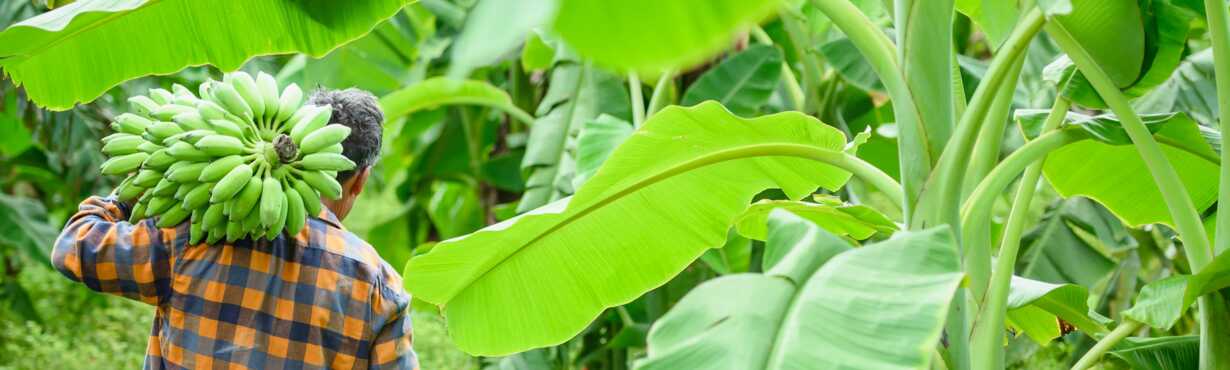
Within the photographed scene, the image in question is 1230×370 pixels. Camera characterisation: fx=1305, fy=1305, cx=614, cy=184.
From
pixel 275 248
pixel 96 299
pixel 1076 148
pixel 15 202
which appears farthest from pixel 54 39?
pixel 96 299

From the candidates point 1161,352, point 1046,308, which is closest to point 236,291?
point 1046,308

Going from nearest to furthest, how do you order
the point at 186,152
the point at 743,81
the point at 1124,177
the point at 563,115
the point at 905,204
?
1. the point at 905,204
2. the point at 186,152
3. the point at 1124,177
4. the point at 743,81
5. the point at 563,115

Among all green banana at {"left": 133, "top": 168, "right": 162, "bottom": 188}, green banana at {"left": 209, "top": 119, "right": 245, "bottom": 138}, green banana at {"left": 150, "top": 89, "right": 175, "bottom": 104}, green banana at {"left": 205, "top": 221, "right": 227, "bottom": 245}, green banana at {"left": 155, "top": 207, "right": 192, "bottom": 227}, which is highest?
green banana at {"left": 150, "top": 89, "right": 175, "bottom": 104}

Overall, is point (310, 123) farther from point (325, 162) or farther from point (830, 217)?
point (830, 217)

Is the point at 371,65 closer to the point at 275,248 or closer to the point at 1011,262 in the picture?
the point at 275,248

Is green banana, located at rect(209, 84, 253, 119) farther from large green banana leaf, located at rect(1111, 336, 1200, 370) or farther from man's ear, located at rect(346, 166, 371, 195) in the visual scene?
large green banana leaf, located at rect(1111, 336, 1200, 370)

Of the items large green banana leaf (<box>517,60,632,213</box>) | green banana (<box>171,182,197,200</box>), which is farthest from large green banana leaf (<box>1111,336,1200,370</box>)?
large green banana leaf (<box>517,60,632,213</box>)

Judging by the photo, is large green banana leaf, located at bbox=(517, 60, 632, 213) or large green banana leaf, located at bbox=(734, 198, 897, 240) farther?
large green banana leaf, located at bbox=(517, 60, 632, 213)

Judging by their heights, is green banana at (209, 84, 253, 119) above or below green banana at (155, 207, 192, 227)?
above
